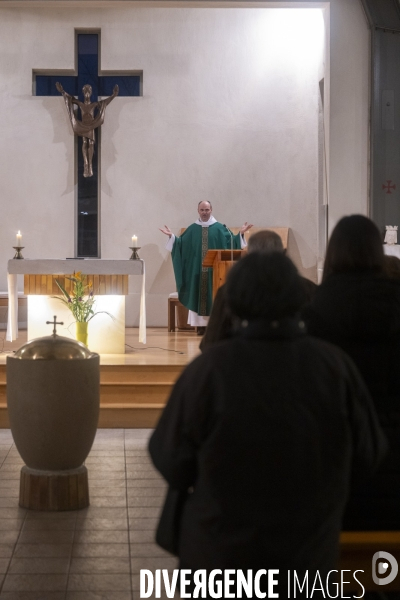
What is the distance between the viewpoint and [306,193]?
37.3 ft

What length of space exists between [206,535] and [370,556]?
41.0 inches

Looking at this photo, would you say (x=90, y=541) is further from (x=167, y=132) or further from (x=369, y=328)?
(x=167, y=132)

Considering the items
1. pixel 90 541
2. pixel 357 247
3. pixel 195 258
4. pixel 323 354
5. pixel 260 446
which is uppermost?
pixel 195 258

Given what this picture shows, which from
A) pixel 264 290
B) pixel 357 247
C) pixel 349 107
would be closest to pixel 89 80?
pixel 349 107

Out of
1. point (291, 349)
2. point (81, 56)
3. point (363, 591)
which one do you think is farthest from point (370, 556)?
point (81, 56)

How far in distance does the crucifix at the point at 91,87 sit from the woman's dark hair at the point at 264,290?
31.4ft

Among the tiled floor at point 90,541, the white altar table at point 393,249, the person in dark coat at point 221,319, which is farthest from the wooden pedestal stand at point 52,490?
the white altar table at point 393,249

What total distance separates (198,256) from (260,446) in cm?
849

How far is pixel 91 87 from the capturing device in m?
11.4

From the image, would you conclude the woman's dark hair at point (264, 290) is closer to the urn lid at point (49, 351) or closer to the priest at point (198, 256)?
the urn lid at point (49, 351)

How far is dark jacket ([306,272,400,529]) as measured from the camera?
261 centimetres

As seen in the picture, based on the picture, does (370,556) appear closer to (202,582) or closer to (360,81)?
(202,582)

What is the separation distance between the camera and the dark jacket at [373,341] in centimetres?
261

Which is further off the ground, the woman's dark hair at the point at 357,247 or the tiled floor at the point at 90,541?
the woman's dark hair at the point at 357,247
